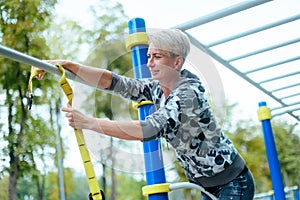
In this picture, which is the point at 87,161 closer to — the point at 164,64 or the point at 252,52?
the point at 164,64

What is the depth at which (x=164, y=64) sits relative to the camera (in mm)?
1927

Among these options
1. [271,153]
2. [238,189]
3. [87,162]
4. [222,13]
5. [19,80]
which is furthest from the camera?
[19,80]

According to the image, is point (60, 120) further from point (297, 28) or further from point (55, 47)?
point (297, 28)

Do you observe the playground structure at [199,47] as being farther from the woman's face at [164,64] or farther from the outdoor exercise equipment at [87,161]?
the woman's face at [164,64]

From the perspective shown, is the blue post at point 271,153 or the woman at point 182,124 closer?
the woman at point 182,124

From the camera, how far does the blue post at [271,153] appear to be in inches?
177

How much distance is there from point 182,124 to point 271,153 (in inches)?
119

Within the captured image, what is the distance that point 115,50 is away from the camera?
7.26 ft

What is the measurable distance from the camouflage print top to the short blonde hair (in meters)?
0.10

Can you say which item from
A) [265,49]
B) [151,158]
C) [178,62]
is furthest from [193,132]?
[265,49]

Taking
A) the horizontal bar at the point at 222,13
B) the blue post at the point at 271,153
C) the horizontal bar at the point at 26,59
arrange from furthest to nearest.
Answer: the blue post at the point at 271,153
the horizontal bar at the point at 222,13
the horizontal bar at the point at 26,59

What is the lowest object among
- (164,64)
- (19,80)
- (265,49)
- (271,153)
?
(271,153)

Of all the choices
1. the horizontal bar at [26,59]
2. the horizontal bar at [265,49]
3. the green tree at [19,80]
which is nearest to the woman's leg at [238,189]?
the horizontal bar at [26,59]

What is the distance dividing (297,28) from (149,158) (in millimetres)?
2214
